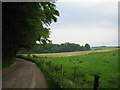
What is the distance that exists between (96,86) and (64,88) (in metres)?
2.53

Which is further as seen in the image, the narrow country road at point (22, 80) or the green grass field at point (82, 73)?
the green grass field at point (82, 73)

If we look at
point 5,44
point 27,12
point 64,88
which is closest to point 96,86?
point 64,88

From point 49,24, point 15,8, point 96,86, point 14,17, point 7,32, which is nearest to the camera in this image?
point 96,86

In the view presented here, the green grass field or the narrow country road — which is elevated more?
the narrow country road

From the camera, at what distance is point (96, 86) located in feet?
19.6

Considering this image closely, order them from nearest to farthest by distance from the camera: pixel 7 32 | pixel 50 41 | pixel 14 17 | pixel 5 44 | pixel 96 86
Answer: pixel 96 86
pixel 14 17
pixel 7 32
pixel 5 44
pixel 50 41

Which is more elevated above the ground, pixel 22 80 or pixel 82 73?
pixel 22 80

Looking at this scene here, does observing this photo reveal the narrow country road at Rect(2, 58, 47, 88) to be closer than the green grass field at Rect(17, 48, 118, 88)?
Yes

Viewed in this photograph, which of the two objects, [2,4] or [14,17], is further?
[14,17]

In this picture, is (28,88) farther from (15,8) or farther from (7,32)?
(7,32)

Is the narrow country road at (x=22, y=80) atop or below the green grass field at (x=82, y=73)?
atop

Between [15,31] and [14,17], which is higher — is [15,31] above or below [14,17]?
below

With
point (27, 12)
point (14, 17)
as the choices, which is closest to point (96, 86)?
point (27, 12)

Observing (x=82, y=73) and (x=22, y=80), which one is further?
(x=82, y=73)
